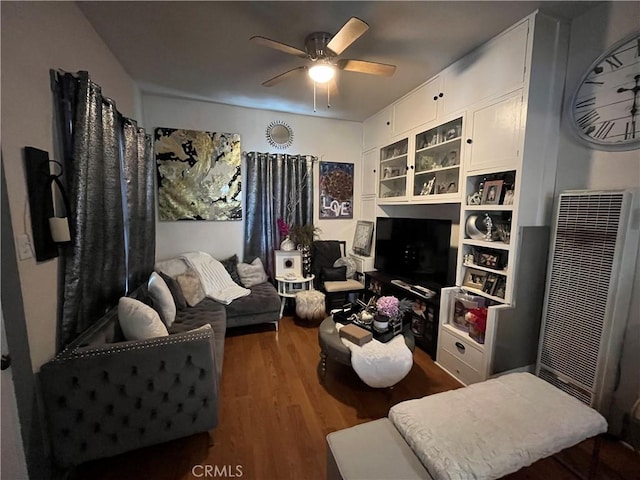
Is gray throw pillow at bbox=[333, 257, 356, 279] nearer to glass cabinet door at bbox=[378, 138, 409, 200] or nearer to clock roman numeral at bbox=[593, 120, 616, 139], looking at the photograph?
glass cabinet door at bbox=[378, 138, 409, 200]

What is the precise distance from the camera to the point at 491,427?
1.13 meters

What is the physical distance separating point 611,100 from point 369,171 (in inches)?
93.6

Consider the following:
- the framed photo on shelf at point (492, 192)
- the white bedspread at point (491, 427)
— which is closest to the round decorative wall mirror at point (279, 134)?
the framed photo on shelf at point (492, 192)

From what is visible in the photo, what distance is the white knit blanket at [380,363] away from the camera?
1.77m

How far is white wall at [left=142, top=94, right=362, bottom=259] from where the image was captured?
3117 millimetres

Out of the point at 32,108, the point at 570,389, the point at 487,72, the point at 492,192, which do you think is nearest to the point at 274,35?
the point at 32,108

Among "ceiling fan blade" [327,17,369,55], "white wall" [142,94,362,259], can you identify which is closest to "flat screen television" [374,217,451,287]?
"white wall" [142,94,362,259]

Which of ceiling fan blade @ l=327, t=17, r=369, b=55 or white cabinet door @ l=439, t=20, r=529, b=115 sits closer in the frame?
ceiling fan blade @ l=327, t=17, r=369, b=55

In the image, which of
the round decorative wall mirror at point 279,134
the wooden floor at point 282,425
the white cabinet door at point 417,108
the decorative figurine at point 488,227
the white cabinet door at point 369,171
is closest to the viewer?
the wooden floor at point 282,425

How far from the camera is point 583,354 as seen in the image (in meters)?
1.67

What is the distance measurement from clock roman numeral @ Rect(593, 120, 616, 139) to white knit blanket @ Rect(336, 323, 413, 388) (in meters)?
1.85

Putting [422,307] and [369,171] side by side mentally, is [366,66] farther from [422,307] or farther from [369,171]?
Result: [422,307]

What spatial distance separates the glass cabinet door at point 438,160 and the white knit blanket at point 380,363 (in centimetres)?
149

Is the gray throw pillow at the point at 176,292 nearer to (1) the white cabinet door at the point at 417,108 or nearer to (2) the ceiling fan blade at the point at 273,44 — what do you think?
(2) the ceiling fan blade at the point at 273,44
